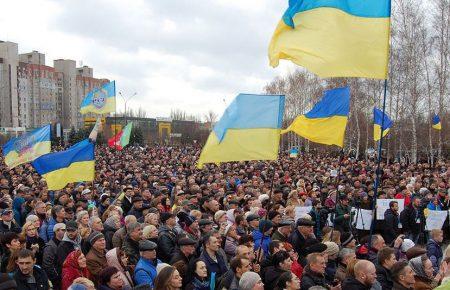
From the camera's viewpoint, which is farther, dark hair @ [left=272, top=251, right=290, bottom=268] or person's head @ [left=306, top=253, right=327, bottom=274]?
dark hair @ [left=272, top=251, right=290, bottom=268]

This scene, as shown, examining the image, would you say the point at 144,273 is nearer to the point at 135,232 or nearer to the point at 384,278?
the point at 135,232

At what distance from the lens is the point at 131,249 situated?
6.32 meters

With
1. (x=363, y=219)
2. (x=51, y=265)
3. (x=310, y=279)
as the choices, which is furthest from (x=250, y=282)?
(x=363, y=219)

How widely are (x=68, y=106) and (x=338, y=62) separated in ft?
379

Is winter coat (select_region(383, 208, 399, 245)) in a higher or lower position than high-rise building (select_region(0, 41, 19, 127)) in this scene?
lower

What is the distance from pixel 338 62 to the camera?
5277 mm

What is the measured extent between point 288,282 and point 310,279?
61cm

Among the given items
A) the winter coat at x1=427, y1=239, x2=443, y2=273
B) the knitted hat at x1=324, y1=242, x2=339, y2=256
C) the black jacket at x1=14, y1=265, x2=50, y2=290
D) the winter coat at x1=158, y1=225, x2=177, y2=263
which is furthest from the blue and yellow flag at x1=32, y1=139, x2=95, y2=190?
the winter coat at x1=427, y1=239, x2=443, y2=273

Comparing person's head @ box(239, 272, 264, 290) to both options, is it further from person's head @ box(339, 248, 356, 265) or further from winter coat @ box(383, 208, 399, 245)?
winter coat @ box(383, 208, 399, 245)

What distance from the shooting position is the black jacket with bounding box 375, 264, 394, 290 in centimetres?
550

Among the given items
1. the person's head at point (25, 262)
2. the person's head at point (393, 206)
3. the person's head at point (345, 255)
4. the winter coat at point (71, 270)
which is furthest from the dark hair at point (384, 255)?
the person's head at point (393, 206)

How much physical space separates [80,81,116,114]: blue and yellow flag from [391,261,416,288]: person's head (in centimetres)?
1399

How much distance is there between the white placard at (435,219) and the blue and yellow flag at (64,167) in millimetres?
7399

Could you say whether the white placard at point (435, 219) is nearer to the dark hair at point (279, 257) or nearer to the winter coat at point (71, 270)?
the dark hair at point (279, 257)
